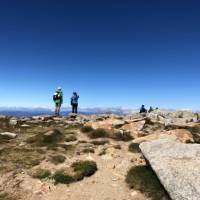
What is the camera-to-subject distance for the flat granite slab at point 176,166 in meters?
9.44

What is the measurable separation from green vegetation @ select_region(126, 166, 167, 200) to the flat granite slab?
2.41ft

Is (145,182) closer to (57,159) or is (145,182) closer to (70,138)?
(57,159)

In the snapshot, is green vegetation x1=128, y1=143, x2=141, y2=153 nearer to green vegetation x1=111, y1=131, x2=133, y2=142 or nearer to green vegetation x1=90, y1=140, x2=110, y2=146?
green vegetation x1=90, y1=140, x2=110, y2=146

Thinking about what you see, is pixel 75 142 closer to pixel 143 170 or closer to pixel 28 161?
pixel 28 161

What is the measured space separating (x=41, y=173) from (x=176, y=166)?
22.6ft

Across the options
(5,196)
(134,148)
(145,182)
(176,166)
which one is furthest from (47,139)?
(176,166)

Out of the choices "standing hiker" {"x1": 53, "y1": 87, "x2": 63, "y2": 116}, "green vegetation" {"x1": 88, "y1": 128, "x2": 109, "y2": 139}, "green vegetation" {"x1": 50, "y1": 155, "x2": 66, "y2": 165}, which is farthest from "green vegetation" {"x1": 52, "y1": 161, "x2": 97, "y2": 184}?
"standing hiker" {"x1": 53, "y1": 87, "x2": 63, "y2": 116}

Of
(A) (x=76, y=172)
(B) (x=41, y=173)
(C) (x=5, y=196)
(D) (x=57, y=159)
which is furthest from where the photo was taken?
(D) (x=57, y=159)

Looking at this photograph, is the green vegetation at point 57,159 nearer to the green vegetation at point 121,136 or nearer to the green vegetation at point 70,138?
the green vegetation at point 70,138

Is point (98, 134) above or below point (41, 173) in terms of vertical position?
above

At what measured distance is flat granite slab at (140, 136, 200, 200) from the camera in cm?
944

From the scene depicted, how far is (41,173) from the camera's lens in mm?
13828

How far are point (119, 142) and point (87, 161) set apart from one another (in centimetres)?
584

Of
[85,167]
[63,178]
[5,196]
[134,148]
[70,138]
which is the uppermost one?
[70,138]
